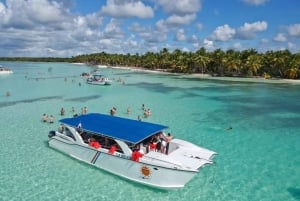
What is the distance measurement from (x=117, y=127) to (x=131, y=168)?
3.23 metres

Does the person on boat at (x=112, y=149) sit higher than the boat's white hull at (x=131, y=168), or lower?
higher

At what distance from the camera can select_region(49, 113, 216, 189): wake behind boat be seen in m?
15.5

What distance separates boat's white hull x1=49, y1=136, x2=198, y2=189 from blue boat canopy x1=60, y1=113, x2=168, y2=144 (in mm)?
1028

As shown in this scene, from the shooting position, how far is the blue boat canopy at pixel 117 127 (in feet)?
56.9

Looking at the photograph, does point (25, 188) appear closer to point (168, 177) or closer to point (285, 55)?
point (168, 177)

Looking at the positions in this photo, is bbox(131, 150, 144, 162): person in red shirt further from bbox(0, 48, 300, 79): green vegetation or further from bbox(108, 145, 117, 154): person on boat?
bbox(0, 48, 300, 79): green vegetation

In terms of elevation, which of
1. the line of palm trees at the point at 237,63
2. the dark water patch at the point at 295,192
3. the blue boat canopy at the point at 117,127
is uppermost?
the line of palm trees at the point at 237,63

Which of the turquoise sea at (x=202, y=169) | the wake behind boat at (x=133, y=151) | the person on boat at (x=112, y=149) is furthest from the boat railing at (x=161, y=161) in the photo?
the person on boat at (x=112, y=149)

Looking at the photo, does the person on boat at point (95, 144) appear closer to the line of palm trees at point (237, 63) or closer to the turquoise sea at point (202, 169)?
the turquoise sea at point (202, 169)

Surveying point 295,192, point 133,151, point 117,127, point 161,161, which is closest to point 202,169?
point 161,161

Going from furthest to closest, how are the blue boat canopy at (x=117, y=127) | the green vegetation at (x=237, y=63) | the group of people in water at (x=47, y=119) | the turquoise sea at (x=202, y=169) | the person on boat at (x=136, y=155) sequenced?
the green vegetation at (x=237, y=63), the group of people in water at (x=47, y=119), the blue boat canopy at (x=117, y=127), the person on boat at (x=136, y=155), the turquoise sea at (x=202, y=169)

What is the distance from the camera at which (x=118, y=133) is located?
1784cm

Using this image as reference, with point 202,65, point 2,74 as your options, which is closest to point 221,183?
point 202,65

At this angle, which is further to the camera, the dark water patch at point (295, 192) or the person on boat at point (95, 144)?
the person on boat at point (95, 144)
